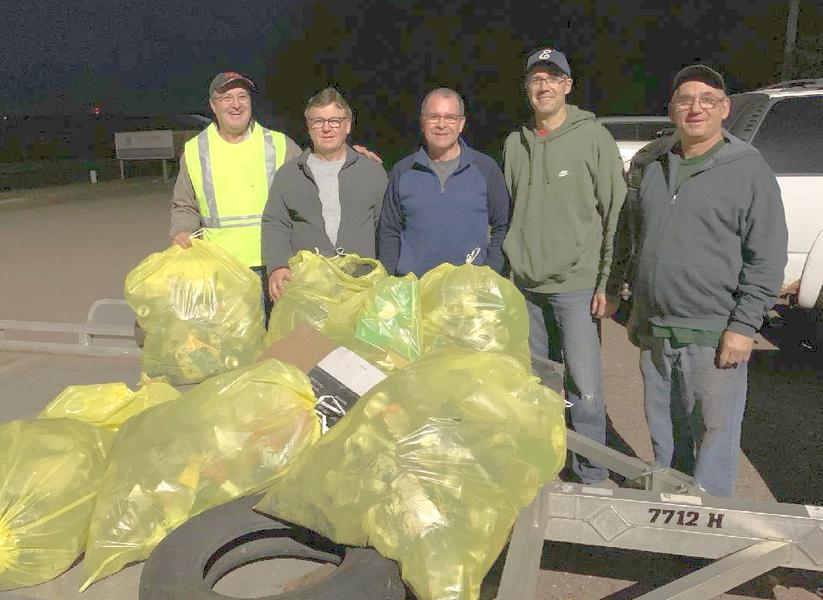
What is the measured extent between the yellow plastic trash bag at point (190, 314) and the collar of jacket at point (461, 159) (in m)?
1.01

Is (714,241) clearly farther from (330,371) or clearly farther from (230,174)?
(230,174)

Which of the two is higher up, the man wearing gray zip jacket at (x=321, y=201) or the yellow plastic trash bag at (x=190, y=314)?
the man wearing gray zip jacket at (x=321, y=201)

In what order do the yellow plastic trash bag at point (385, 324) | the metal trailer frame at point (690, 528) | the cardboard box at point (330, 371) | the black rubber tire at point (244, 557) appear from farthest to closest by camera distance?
the yellow plastic trash bag at point (385, 324), the cardboard box at point (330, 371), the metal trailer frame at point (690, 528), the black rubber tire at point (244, 557)

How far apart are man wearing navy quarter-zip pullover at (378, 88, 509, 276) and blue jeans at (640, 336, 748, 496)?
2.86ft

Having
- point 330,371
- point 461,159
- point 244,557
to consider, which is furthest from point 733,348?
point 244,557

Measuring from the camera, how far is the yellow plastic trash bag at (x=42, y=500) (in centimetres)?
183

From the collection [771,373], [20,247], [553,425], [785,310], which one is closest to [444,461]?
[553,425]

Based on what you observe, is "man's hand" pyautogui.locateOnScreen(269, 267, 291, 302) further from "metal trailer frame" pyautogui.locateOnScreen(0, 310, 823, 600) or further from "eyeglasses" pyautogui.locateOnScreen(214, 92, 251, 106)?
"metal trailer frame" pyautogui.locateOnScreen(0, 310, 823, 600)

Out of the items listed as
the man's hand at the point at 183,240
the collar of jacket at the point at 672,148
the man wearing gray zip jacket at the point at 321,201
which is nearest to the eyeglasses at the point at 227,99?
the man wearing gray zip jacket at the point at 321,201

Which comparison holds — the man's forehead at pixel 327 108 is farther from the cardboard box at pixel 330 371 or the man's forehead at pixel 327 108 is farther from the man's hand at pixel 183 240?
the cardboard box at pixel 330 371

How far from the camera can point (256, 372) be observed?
2.08 meters

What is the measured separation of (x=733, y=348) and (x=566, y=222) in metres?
0.90

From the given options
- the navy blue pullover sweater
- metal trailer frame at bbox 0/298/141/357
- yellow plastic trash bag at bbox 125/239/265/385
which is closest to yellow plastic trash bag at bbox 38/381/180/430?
yellow plastic trash bag at bbox 125/239/265/385

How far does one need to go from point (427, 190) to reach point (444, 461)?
1710 mm
